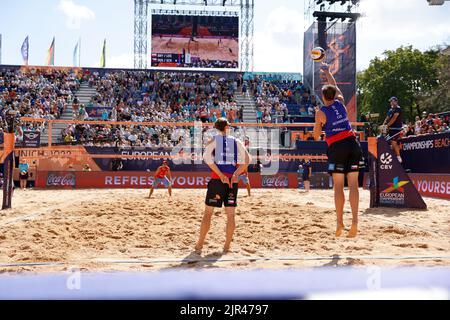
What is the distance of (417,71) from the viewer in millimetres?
43094

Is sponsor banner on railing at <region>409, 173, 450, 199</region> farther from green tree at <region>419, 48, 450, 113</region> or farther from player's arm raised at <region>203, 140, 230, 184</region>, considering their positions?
green tree at <region>419, 48, 450, 113</region>

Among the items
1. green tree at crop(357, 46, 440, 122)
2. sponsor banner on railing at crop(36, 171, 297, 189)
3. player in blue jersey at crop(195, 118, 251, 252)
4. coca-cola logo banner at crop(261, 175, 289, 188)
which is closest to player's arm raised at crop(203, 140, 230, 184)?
player in blue jersey at crop(195, 118, 251, 252)

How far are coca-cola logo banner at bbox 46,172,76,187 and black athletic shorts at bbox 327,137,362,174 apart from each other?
1678cm

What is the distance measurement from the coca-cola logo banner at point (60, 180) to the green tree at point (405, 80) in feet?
106

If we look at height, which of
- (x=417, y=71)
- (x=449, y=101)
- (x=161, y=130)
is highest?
(x=417, y=71)

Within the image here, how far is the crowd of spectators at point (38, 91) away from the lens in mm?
26391

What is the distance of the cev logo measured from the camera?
9.99m

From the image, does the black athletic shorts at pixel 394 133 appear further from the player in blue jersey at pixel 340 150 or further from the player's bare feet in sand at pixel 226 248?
the player's bare feet in sand at pixel 226 248

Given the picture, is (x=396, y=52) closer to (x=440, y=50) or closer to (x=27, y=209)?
(x=440, y=50)

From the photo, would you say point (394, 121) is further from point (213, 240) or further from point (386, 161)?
point (213, 240)

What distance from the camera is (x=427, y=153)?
1577cm
